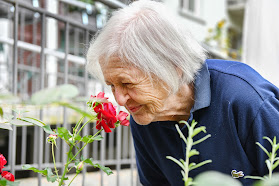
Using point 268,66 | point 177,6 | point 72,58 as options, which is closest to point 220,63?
point 268,66

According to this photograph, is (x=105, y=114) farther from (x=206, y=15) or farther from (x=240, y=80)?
(x=206, y=15)

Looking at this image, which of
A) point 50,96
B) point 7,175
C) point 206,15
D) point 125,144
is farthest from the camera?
point 206,15

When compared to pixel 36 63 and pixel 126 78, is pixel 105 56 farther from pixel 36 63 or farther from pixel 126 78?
pixel 36 63

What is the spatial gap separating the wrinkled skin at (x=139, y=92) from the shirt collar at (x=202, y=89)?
0.20 feet

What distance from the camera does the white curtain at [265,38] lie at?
3.50m

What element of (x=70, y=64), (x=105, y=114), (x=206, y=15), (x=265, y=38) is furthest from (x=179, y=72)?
(x=206, y=15)

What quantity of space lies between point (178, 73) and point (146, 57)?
16 centimetres

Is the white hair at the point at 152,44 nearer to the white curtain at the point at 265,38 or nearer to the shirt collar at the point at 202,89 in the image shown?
the shirt collar at the point at 202,89

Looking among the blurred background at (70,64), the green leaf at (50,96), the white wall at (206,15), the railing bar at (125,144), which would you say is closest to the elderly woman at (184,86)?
the blurred background at (70,64)

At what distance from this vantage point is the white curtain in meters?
3.50

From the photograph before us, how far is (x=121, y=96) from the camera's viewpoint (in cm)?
133

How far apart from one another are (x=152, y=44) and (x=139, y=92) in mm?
166

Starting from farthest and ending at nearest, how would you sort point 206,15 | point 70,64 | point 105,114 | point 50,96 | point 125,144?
A: point 206,15 → point 70,64 → point 125,144 → point 105,114 → point 50,96

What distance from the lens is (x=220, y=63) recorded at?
156cm
